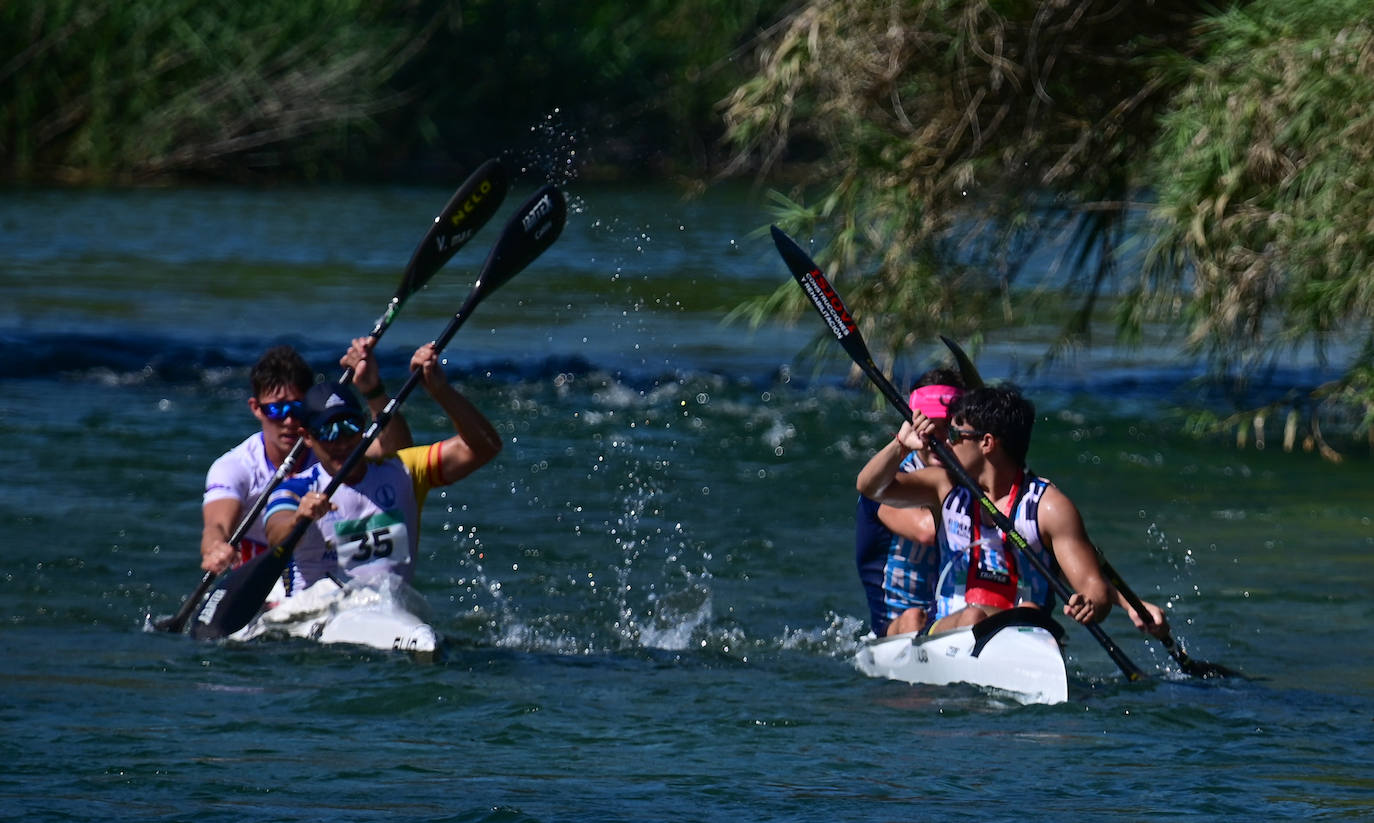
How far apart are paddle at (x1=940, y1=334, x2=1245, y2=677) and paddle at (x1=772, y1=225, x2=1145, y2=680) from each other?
0.15m

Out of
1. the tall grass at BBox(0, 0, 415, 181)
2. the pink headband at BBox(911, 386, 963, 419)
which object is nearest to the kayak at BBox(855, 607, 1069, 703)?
the pink headband at BBox(911, 386, 963, 419)

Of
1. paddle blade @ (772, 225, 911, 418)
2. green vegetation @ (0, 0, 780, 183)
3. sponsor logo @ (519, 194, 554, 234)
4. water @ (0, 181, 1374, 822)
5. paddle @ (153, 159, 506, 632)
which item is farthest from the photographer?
green vegetation @ (0, 0, 780, 183)

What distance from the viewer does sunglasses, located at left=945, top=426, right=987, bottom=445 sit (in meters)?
7.07

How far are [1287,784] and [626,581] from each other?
438 cm

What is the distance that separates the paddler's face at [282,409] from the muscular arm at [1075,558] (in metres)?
2.73

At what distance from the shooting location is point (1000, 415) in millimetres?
7031

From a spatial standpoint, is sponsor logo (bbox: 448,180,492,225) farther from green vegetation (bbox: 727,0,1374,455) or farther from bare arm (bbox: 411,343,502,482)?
green vegetation (bbox: 727,0,1374,455)

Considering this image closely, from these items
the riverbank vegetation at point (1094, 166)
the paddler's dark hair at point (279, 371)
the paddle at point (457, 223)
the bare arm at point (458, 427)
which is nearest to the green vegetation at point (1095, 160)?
the riverbank vegetation at point (1094, 166)

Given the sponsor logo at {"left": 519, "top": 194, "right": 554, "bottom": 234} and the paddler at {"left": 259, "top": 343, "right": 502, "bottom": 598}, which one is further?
the sponsor logo at {"left": 519, "top": 194, "right": 554, "bottom": 234}

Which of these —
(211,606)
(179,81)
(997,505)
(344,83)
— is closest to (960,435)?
(997,505)

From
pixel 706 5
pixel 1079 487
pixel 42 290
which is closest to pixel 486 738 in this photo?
pixel 1079 487

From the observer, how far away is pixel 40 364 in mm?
16016

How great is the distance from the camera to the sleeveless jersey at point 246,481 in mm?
7938

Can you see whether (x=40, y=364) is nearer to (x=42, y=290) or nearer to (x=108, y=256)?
(x=42, y=290)
